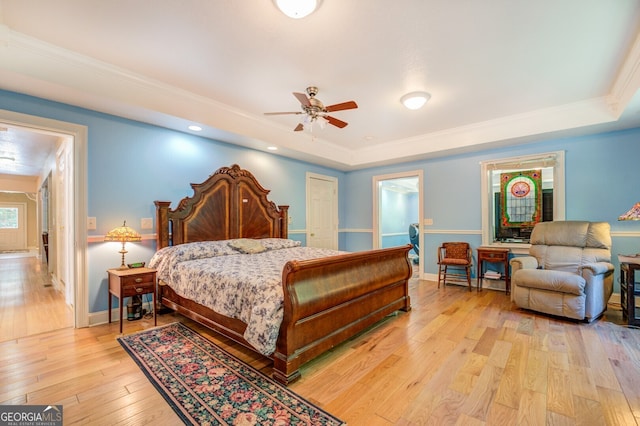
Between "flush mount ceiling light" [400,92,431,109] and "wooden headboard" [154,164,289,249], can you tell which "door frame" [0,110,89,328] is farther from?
"flush mount ceiling light" [400,92,431,109]

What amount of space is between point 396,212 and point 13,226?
1382 centimetres

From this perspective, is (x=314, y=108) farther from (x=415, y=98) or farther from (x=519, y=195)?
(x=519, y=195)

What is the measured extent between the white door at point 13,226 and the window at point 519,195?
14911 mm

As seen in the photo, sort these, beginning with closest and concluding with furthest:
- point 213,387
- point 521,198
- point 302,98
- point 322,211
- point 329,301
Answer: point 213,387, point 329,301, point 302,98, point 521,198, point 322,211

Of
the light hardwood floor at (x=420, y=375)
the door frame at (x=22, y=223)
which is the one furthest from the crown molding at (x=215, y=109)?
the door frame at (x=22, y=223)

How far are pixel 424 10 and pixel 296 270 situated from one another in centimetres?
211

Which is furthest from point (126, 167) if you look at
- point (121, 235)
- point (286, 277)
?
point (286, 277)

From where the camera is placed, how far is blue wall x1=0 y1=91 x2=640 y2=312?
124 inches

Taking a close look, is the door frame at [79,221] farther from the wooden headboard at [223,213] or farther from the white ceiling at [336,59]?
the wooden headboard at [223,213]

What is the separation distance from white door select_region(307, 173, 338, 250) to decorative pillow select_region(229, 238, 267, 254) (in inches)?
74.7

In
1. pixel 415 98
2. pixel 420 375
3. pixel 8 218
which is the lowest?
pixel 420 375

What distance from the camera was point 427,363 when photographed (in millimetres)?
2264

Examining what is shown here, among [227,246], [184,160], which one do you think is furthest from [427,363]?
[184,160]

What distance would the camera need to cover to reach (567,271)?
3.64 m
